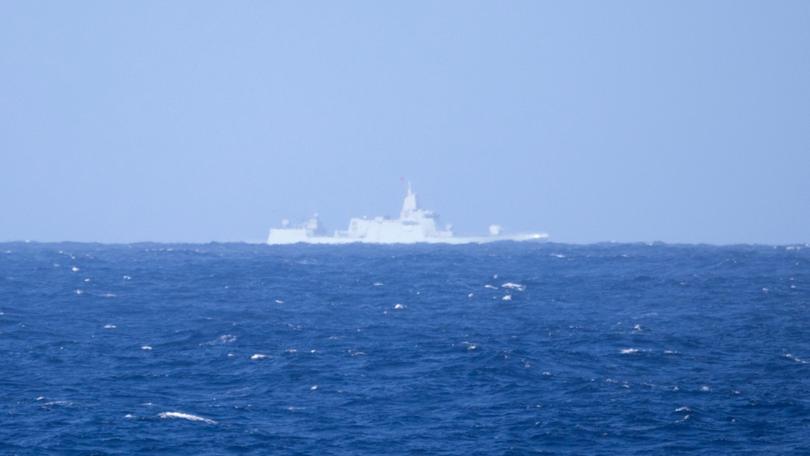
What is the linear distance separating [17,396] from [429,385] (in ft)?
40.7

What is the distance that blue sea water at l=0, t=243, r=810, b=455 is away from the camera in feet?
102

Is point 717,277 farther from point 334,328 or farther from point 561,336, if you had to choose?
point 334,328

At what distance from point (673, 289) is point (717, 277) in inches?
272

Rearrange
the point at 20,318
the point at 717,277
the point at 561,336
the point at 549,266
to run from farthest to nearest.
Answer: the point at 549,266 → the point at 717,277 → the point at 20,318 → the point at 561,336

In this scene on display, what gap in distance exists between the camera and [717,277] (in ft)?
222

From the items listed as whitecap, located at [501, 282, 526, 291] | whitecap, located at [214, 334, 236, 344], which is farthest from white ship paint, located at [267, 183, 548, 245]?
whitecap, located at [214, 334, 236, 344]

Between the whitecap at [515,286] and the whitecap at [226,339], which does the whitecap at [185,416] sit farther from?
the whitecap at [515,286]

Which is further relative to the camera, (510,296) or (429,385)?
(510,296)

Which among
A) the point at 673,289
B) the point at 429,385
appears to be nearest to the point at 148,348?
the point at 429,385

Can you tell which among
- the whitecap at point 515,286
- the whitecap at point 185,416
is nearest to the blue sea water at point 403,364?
the whitecap at point 185,416

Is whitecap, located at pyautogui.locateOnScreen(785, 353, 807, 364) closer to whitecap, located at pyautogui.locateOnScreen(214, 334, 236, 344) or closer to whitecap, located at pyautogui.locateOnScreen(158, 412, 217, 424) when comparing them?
whitecap, located at pyautogui.locateOnScreen(214, 334, 236, 344)

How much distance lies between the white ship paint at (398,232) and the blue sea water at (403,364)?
8101 cm

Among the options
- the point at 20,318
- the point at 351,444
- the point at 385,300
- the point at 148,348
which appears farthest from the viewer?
the point at 385,300

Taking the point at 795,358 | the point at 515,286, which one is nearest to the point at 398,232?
the point at 515,286
